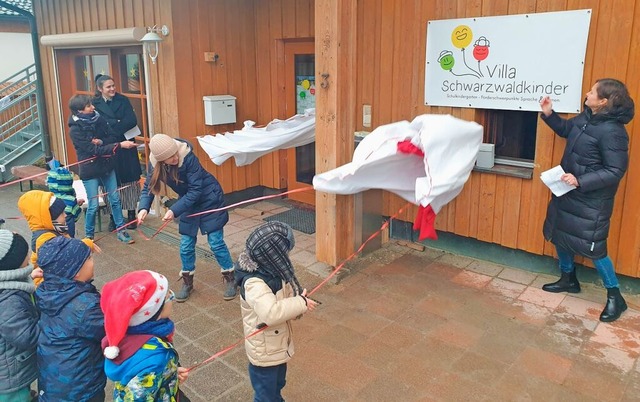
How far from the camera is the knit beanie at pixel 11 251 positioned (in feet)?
8.88

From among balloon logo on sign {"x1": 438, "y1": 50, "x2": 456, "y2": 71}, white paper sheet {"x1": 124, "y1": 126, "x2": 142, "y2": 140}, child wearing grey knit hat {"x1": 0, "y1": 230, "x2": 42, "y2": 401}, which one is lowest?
child wearing grey knit hat {"x1": 0, "y1": 230, "x2": 42, "y2": 401}

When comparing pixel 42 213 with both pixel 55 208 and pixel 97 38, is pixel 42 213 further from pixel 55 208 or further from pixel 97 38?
pixel 97 38

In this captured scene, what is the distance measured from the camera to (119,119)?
21.3 feet

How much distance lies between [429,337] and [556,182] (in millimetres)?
1614

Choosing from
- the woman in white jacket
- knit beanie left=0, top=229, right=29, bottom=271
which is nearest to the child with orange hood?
knit beanie left=0, top=229, right=29, bottom=271

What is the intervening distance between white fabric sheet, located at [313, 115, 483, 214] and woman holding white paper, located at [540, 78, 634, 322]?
3.09 ft

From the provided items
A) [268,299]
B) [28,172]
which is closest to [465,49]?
[268,299]

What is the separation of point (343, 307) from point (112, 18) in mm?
5360

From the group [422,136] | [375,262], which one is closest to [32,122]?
[375,262]

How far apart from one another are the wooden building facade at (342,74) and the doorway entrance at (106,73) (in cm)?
13

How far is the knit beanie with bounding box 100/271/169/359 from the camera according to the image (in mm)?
2219

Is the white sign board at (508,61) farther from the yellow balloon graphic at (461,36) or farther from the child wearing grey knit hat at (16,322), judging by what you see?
the child wearing grey knit hat at (16,322)

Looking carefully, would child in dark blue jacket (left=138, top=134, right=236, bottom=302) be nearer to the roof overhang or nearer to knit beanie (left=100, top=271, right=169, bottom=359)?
knit beanie (left=100, top=271, right=169, bottom=359)

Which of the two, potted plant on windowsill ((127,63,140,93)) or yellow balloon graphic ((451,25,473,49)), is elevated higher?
yellow balloon graphic ((451,25,473,49))
